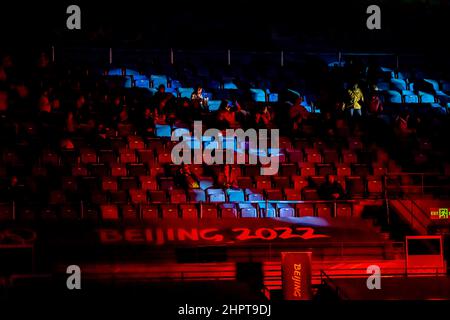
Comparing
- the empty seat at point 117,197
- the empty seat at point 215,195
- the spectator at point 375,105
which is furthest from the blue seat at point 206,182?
the spectator at point 375,105

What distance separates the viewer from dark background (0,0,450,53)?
60.6ft

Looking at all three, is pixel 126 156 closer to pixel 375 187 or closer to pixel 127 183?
pixel 127 183

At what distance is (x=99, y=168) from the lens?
14.5 metres

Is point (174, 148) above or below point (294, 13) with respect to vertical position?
below

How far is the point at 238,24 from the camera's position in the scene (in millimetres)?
19656

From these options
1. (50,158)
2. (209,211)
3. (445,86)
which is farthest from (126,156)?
(445,86)

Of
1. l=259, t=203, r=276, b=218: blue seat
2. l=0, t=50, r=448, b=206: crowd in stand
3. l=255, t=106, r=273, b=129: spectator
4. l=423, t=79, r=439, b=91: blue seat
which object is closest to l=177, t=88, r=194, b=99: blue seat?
l=0, t=50, r=448, b=206: crowd in stand

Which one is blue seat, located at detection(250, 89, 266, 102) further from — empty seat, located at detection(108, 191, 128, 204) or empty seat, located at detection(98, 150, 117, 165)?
empty seat, located at detection(108, 191, 128, 204)

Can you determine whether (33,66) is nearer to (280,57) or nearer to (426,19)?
(280,57)

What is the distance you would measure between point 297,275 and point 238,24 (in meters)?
9.99

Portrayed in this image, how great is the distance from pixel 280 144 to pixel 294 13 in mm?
5289

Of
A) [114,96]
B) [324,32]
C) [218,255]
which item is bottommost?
[218,255]

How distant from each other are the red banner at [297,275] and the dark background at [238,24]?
931cm

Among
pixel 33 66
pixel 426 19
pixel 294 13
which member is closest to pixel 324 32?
pixel 294 13
